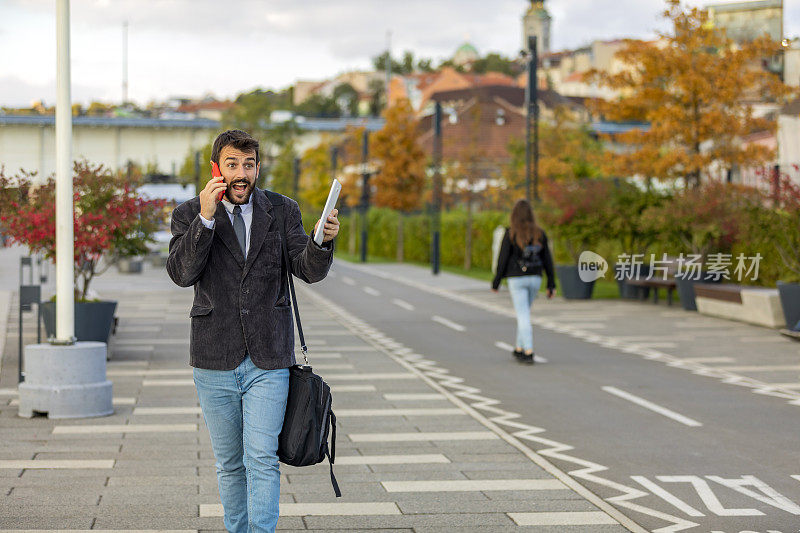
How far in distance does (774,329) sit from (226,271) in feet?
50.7

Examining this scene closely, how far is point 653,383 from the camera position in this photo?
505 inches

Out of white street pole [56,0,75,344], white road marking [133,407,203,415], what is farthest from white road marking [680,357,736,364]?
white street pole [56,0,75,344]

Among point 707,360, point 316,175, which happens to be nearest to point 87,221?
point 707,360

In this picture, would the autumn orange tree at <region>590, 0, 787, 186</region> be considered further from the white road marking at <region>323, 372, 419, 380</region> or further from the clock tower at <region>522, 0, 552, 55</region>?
the clock tower at <region>522, 0, 552, 55</region>

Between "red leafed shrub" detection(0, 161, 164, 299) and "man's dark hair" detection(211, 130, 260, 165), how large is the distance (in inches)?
364

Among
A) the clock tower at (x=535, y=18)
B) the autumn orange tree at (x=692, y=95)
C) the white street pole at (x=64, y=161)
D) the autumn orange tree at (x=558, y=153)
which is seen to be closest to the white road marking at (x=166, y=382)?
the white street pole at (x=64, y=161)

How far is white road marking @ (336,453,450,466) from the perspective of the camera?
830cm

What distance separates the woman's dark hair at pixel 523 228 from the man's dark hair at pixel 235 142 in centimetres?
949

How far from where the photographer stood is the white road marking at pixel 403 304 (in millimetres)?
23594

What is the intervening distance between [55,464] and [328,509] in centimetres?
213

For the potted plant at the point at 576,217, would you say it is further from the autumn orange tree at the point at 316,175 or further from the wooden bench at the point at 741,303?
the autumn orange tree at the point at 316,175

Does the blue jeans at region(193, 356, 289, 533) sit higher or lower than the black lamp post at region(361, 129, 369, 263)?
lower

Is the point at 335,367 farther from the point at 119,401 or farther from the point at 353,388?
the point at 119,401

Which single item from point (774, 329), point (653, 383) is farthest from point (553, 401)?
point (774, 329)
